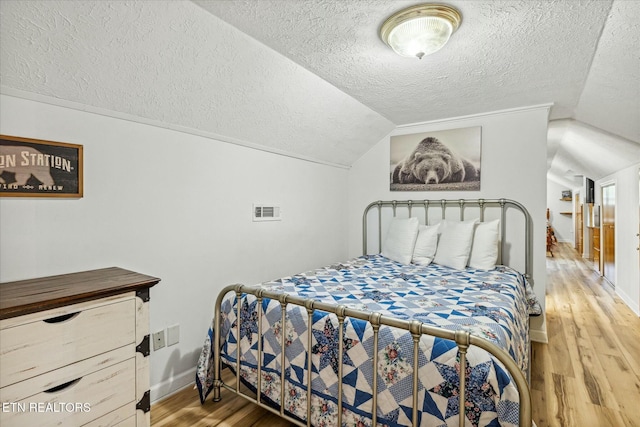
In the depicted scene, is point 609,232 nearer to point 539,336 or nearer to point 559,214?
point 539,336

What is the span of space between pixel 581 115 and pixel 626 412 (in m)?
2.36

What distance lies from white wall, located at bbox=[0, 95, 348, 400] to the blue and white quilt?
448mm

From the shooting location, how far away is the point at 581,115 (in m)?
2.95

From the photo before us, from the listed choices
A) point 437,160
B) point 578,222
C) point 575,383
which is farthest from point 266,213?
point 578,222

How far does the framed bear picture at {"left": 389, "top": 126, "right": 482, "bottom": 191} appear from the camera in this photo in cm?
318

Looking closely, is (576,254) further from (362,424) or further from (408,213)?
(362,424)

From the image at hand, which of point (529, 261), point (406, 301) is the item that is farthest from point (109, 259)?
point (529, 261)

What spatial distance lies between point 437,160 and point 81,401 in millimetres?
3221

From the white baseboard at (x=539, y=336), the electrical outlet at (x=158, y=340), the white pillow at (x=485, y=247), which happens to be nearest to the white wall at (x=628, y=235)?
the white baseboard at (x=539, y=336)

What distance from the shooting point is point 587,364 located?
2441mm

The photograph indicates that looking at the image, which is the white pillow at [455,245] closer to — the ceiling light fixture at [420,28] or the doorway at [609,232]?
the ceiling light fixture at [420,28]

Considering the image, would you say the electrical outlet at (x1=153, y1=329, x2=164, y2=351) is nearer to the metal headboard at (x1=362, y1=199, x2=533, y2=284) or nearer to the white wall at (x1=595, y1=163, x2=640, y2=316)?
the metal headboard at (x1=362, y1=199, x2=533, y2=284)

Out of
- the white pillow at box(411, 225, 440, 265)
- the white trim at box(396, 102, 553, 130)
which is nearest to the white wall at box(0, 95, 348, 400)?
the white pillow at box(411, 225, 440, 265)

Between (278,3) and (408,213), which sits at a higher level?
(278,3)
